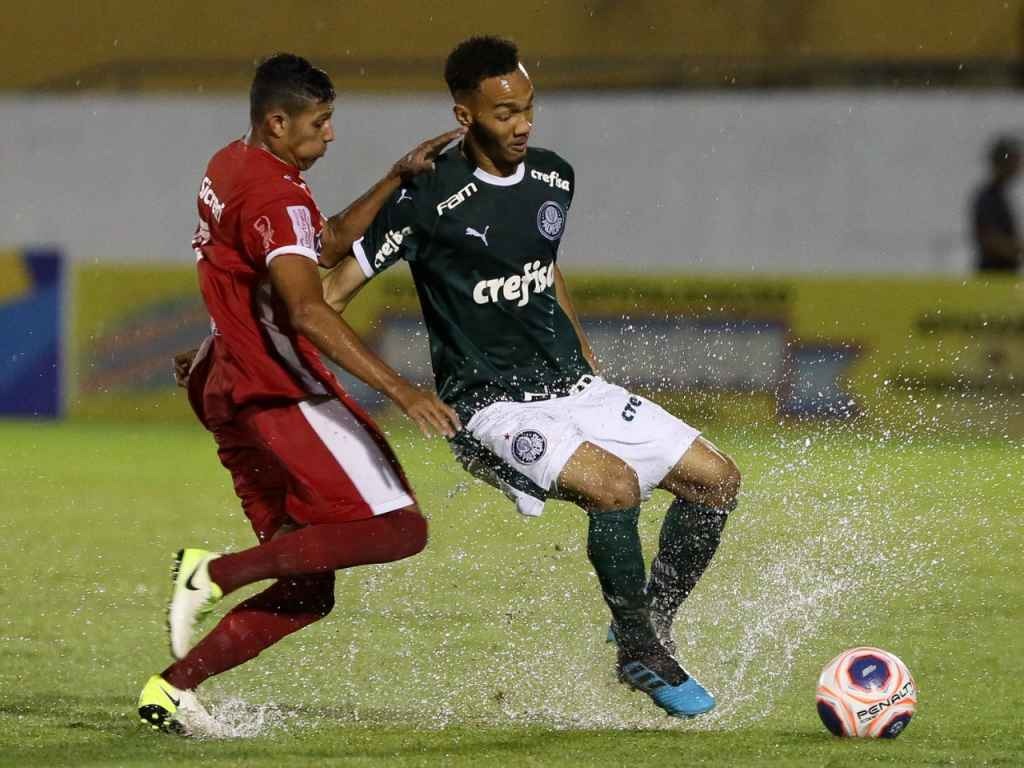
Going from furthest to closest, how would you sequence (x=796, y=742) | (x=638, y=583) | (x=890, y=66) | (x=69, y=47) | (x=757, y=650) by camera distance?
(x=69, y=47) → (x=890, y=66) → (x=757, y=650) → (x=638, y=583) → (x=796, y=742)

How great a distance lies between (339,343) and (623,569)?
115 cm

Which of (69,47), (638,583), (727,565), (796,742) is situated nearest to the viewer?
(796,742)

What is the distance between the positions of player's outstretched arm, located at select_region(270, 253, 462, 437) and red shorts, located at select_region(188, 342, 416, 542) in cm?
27

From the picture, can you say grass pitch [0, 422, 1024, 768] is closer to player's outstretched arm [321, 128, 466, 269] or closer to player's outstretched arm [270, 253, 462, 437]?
player's outstretched arm [270, 253, 462, 437]

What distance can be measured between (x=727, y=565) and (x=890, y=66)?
41.0 ft

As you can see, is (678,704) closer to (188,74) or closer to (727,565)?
(727,565)

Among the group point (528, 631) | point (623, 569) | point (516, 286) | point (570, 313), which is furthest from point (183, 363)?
point (528, 631)

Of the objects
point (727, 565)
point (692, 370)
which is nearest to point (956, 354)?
point (692, 370)

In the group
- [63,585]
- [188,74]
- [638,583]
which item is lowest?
[63,585]

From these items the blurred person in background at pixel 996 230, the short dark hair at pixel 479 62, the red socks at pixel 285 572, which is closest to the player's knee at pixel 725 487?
the red socks at pixel 285 572

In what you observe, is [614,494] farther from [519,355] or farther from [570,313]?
[570,313]

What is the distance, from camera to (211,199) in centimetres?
560

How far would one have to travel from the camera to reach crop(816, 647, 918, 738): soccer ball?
5426mm

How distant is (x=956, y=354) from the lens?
14797 mm
